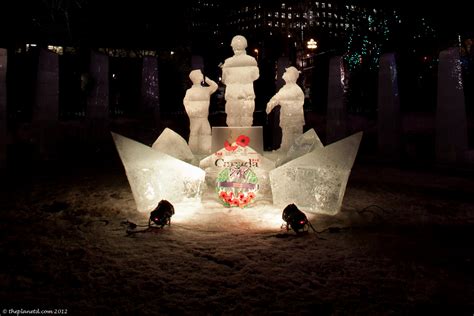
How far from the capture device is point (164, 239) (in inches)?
206

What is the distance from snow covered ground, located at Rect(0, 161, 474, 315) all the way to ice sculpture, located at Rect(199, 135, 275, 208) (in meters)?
0.28

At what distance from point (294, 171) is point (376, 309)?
11.3 ft

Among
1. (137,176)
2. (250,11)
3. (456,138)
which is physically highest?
(250,11)

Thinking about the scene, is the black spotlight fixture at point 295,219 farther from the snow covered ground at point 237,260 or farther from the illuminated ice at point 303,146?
the illuminated ice at point 303,146

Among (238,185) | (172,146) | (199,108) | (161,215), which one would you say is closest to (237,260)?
(161,215)

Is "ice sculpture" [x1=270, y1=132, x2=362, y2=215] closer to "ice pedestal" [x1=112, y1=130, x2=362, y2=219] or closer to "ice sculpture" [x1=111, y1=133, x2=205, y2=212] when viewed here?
"ice pedestal" [x1=112, y1=130, x2=362, y2=219]

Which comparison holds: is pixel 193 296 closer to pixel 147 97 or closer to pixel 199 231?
pixel 199 231

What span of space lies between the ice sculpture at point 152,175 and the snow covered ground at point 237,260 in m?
0.34

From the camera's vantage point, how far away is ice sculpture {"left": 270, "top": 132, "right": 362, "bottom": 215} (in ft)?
20.3

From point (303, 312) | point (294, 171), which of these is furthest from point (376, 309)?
point (294, 171)

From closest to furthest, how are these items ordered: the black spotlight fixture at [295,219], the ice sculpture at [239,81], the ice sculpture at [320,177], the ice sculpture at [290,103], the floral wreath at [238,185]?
the black spotlight fixture at [295,219], the ice sculpture at [320,177], the floral wreath at [238,185], the ice sculpture at [239,81], the ice sculpture at [290,103]

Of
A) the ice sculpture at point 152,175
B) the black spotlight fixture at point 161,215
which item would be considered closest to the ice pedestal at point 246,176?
the ice sculpture at point 152,175

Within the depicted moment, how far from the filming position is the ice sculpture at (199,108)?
884 centimetres

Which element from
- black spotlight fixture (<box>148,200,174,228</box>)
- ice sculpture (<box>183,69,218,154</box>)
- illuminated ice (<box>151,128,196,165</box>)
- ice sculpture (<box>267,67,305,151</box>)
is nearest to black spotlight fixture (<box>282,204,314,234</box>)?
black spotlight fixture (<box>148,200,174,228</box>)
